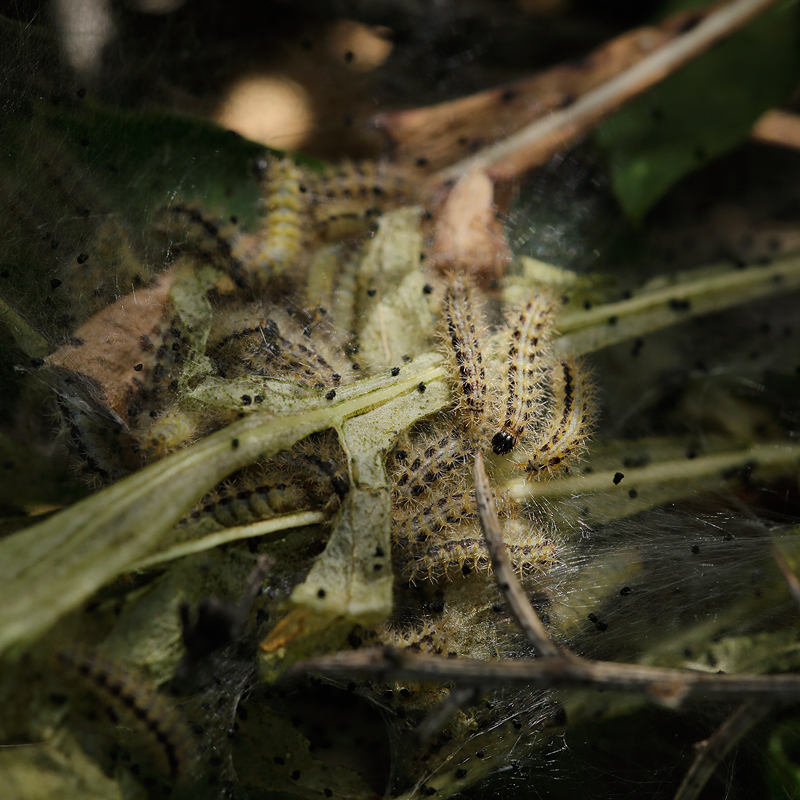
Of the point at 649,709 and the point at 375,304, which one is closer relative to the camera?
the point at 649,709

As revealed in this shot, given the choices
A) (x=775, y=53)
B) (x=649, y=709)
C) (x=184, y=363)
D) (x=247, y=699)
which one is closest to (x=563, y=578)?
(x=649, y=709)

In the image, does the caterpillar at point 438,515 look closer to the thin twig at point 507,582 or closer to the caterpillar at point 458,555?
the caterpillar at point 458,555

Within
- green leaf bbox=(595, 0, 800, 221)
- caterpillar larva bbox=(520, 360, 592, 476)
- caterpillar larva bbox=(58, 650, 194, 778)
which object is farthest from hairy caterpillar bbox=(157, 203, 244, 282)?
green leaf bbox=(595, 0, 800, 221)

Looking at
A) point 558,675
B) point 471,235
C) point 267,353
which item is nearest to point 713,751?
point 558,675

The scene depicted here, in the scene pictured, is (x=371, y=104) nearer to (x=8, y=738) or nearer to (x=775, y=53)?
(x=775, y=53)

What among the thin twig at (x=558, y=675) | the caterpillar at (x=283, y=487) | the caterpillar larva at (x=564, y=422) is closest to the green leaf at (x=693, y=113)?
the caterpillar larva at (x=564, y=422)

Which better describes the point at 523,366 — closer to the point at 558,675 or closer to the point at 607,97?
the point at 558,675
